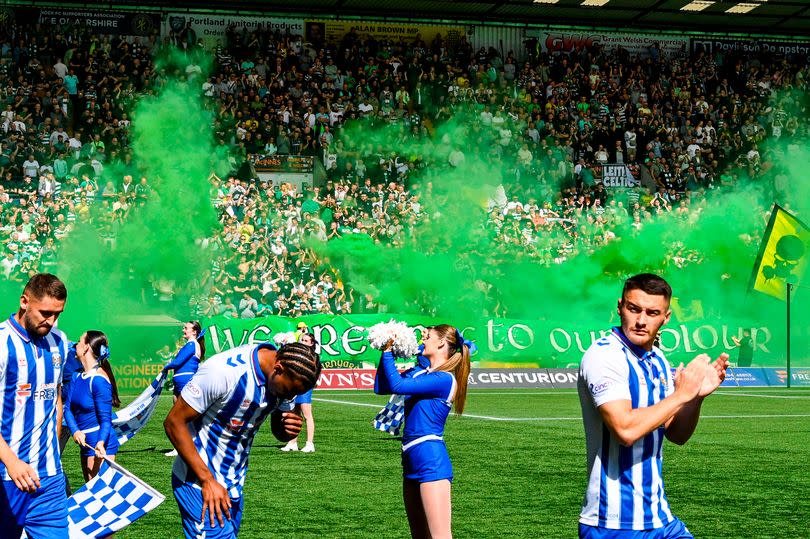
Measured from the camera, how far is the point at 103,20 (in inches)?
1423

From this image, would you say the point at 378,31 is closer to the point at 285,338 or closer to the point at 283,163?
the point at 283,163

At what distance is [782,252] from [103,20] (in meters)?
22.2

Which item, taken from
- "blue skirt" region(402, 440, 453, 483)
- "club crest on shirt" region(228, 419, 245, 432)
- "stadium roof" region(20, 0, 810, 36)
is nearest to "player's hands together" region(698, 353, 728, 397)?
"club crest on shirt" region(228, 419, 245, 432)

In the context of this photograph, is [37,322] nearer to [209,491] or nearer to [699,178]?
[209,491]

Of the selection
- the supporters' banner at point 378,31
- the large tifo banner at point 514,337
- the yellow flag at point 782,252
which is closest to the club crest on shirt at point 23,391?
the large tifo banner at point 514,337

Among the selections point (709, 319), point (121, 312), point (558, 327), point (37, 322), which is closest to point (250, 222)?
point (121, 312)

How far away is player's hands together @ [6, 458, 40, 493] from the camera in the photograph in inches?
238

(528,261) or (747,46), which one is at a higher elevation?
(747,46)

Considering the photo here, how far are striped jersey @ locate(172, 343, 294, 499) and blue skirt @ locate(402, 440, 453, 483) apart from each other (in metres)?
2.03

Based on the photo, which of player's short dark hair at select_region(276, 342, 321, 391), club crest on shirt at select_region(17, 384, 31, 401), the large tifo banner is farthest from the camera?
the large tifo banner

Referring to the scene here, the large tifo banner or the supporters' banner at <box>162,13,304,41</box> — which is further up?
the supporters' banner at <box>162,13,304,41</box>

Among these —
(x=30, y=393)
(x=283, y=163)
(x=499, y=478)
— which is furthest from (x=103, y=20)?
(x=30, y=393)

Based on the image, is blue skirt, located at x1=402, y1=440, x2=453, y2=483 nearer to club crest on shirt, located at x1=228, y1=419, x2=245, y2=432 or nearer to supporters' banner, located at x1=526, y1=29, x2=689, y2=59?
club crest on shirt, located at x1=228, y1=419, x2=245, y2=432

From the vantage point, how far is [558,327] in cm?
2864
